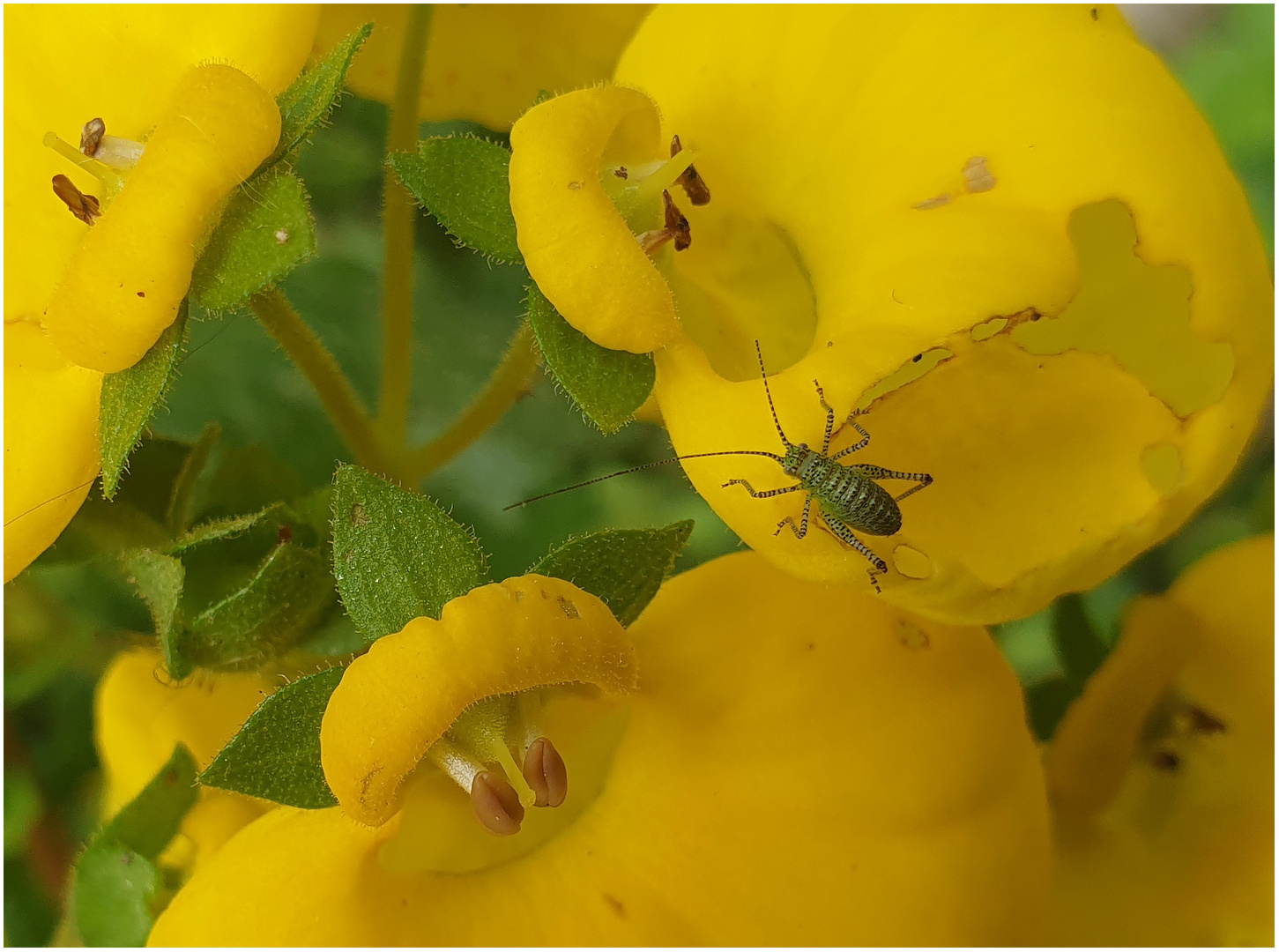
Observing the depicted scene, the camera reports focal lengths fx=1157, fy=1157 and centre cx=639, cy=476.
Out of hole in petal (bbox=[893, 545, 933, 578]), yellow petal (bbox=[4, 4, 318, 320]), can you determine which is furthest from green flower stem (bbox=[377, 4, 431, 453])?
hole in petal (bbox=[893, 545, 933, 578])

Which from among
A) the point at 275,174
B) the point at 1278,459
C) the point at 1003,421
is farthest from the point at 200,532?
the point at 1278,459

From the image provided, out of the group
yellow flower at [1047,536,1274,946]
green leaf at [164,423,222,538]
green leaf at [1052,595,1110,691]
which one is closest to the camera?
green leaf at [164,423,222,538]

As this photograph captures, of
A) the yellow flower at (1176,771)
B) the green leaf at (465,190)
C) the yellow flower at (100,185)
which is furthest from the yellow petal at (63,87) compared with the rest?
the yellow flower at (1176,771)

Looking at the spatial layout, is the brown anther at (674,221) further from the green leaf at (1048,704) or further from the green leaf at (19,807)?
the green leaf at (19,807)

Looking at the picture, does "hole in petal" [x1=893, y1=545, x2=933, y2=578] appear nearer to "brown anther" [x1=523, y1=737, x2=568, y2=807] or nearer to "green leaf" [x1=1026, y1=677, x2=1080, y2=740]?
"brown anther" [x1=523, y1=737, x2=568, y2=807]

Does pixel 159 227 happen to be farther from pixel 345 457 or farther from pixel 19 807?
pixel 19 807

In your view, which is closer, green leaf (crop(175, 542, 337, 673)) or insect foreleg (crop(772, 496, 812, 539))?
insect foreleg (crop(772, 496, 812, 539))
